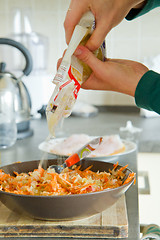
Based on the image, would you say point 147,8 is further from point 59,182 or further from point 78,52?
point 59,182

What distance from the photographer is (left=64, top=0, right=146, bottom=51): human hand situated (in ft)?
3.15

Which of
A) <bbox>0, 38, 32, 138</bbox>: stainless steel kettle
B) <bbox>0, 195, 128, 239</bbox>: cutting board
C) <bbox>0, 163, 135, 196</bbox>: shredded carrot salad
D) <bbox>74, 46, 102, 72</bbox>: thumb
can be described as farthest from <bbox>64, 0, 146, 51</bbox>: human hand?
<bbox>0, 38, 32, 138</bbox>: stainless steel kettle

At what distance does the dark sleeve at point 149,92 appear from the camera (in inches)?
37.8

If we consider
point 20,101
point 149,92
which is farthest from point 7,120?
point 149,92

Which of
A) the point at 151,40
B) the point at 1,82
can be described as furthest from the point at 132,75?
the point at 151,40

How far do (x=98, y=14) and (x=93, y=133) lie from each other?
3.30 feet

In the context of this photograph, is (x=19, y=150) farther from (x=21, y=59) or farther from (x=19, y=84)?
(x=21, y=59)

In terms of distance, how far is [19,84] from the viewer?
6.12 feet

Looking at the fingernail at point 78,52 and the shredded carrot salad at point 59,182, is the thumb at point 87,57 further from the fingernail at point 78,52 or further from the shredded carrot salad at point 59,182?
the shredded carrot salad at point 59,182

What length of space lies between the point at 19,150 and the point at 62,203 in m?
0.78

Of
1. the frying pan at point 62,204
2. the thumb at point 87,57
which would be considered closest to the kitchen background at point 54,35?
the thumb at point 87,57

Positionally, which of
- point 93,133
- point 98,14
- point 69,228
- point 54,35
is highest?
point 98,14

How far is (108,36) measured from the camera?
102 inches

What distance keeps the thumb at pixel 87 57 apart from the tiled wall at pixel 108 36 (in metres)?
1.51
